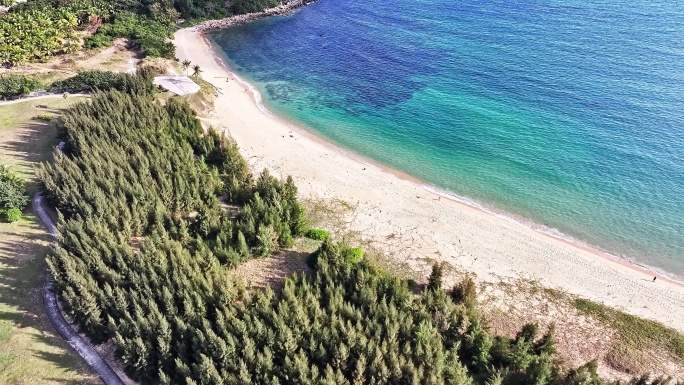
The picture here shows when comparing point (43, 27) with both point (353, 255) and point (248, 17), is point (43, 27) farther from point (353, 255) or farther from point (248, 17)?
point (353, 255)

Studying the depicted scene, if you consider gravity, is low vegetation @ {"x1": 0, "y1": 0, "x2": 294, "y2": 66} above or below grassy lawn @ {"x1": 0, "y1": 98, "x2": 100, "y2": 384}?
above

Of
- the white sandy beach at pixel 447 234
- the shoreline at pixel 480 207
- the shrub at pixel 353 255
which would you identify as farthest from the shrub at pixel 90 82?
Answer: the shrub at pixel 353 255

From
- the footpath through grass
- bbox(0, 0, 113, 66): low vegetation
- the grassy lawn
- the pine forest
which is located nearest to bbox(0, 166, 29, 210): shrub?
the grassy lawn

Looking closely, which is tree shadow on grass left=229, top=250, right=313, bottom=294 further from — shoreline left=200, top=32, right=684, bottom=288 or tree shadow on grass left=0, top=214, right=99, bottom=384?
shoreline left=200, top=32, right=684, bottom=288

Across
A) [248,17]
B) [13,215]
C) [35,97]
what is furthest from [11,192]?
[248,17]

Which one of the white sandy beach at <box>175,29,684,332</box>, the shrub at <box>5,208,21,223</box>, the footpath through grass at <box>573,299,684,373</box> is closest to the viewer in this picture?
the footpath through grass at <box>573,299,684,373</box>

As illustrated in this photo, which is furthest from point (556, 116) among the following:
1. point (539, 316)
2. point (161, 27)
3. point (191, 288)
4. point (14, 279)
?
point (161, 27)
